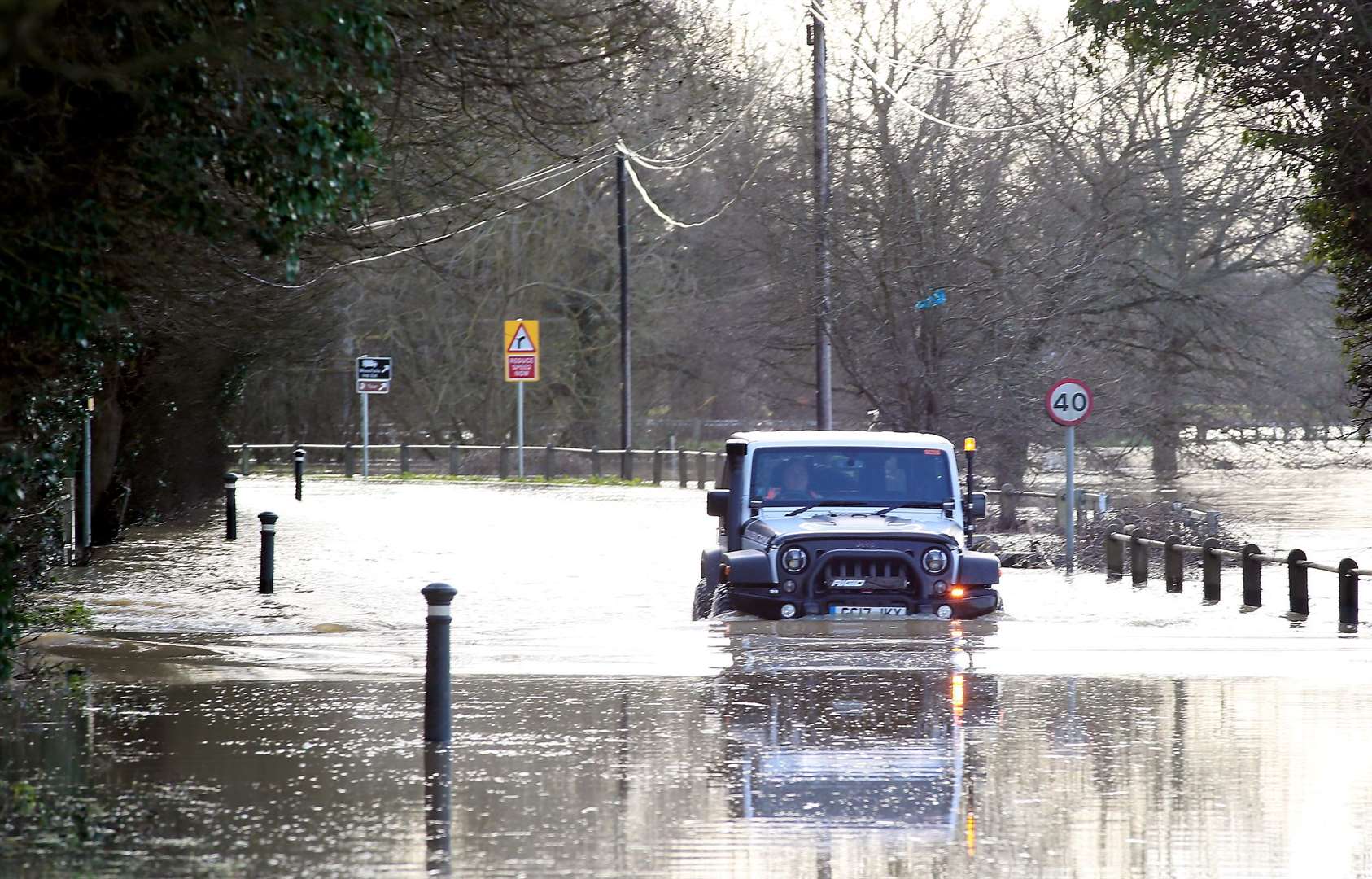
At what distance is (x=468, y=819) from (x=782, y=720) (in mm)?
3184

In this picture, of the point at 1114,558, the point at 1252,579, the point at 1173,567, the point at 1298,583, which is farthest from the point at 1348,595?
the point at 1114,558

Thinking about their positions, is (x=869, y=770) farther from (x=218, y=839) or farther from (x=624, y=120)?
(x=624, y=120)

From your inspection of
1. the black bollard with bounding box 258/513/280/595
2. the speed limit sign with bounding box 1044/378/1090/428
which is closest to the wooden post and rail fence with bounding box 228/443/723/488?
the speed limit sign with bounding box 1044/378/1090/428

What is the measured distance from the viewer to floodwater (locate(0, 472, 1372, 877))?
7.84m

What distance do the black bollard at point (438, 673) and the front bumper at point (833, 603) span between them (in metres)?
5.60

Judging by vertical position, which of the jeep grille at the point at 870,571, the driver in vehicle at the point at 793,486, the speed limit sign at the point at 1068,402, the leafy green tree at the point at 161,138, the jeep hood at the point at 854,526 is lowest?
the jeep grille at the point at 870,571

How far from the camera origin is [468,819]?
8406mm

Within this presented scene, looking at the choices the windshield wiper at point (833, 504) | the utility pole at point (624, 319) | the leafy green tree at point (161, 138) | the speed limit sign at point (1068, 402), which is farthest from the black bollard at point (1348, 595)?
the utility pole at point (624, 319)

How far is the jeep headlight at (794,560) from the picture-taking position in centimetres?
1577

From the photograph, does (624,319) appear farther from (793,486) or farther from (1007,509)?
(793,486)

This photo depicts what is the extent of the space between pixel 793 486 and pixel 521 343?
96.6 ft

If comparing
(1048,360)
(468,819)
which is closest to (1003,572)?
(1048,360)

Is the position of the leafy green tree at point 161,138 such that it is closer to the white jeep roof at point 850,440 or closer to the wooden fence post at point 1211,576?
the white jeep roof at point 850,440

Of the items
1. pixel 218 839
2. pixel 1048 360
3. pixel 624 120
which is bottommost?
pixel 218 839
